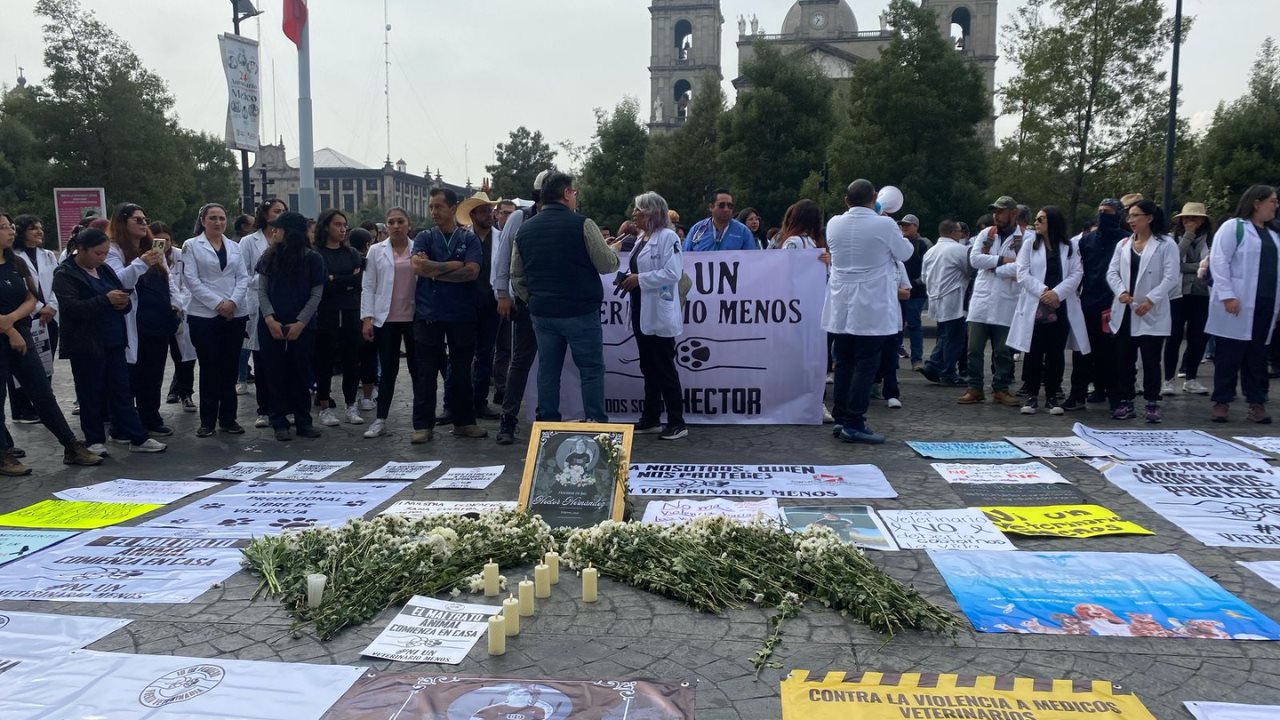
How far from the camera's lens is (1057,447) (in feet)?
23.5

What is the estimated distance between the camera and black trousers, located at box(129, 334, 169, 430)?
8.26m

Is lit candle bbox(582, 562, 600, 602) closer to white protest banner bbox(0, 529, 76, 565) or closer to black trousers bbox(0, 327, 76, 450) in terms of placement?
white protest banner bbox(0, 529, 76, 565)

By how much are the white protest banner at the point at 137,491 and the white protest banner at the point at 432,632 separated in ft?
9.89

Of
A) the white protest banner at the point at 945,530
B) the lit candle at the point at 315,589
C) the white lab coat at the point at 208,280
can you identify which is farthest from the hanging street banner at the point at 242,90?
the white protest banner at the point at 945,530

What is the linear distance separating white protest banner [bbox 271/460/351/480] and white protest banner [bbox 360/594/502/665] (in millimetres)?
3011

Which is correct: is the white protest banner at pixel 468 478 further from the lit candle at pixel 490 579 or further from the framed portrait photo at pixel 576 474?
the lit candle at pixel 490 579

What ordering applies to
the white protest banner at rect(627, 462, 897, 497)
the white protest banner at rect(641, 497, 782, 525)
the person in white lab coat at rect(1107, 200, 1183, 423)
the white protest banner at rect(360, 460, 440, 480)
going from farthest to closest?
the person in white lab coat at rect(1107, 200, 1183, 423) < the white protest banner at rect(360, 460, 440, 480) < the white protest banner at rect(627, 462, 897, 497) < the white protest banner at rect(641, 497, 782, 525)

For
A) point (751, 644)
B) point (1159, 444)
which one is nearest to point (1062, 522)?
point (751, 644)

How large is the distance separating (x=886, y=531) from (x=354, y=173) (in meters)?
130

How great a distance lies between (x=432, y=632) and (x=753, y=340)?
5226 mm

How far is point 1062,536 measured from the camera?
494 centimetres

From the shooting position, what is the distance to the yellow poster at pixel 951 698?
119 inches

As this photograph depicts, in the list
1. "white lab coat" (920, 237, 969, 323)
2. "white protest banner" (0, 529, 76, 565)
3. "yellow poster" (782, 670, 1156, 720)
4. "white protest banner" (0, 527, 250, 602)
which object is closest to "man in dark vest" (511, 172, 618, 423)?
"white protest banner" (0, 527, 250, 602)

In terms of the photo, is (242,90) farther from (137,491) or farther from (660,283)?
(660,283)
